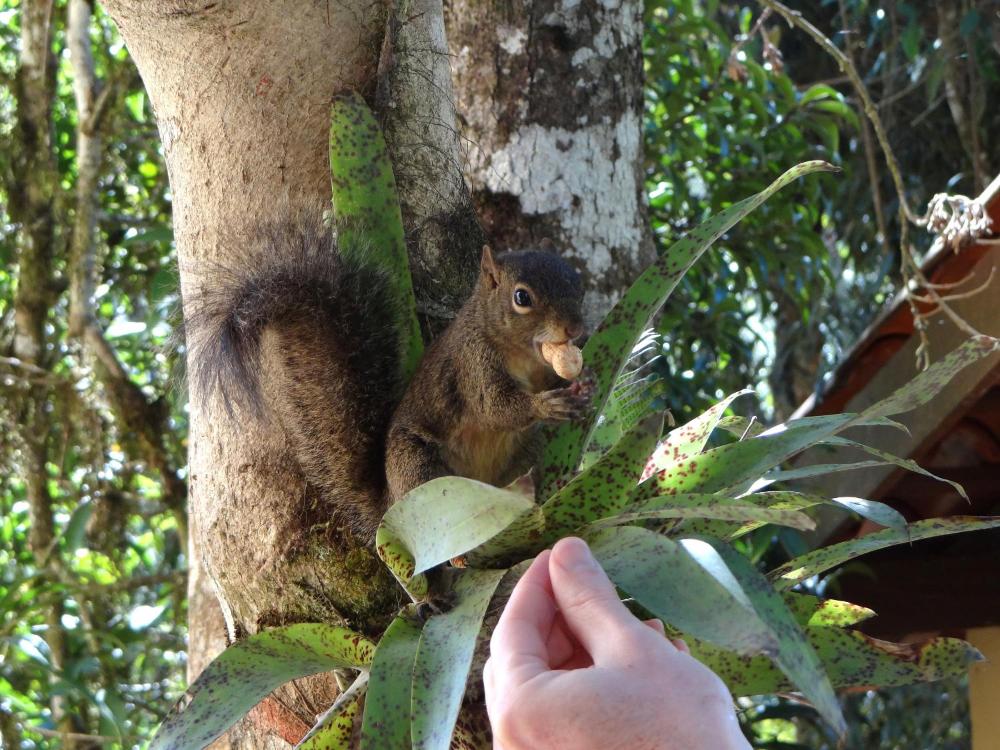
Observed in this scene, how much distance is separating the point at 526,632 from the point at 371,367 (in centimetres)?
57

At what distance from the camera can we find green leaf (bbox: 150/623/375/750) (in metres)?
1.04

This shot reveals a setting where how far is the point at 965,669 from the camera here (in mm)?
1126

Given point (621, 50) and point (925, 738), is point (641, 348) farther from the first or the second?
point (925, 738)

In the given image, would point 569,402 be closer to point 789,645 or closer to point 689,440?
point 689,440

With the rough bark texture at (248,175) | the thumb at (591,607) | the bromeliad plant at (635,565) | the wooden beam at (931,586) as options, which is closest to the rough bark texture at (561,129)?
the rough bark texture at (248,175)

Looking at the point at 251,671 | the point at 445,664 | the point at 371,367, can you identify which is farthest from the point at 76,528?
the point at 445,664

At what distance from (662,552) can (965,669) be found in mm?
419

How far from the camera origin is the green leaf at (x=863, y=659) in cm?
110

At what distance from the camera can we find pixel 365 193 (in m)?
1.30

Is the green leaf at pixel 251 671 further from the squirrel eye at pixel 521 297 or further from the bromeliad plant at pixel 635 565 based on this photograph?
the squirrel eye at pixel 521 297

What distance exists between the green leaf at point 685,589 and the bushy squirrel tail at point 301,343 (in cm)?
42

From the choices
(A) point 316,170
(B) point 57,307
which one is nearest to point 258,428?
(A) point 316,170

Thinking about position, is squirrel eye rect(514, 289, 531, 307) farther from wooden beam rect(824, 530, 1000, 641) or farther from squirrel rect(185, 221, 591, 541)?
wooden beam rect(824, 530, 1000, 641)

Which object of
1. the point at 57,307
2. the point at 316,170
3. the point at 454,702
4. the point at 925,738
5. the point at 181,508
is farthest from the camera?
the point at 925,738
